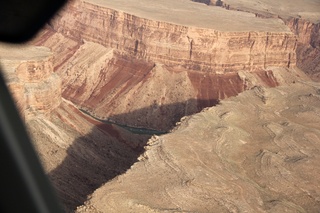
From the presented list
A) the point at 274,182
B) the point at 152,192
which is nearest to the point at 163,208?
the point at 152,192

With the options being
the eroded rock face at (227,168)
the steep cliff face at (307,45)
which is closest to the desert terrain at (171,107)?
the eroded rock face at (227,168)

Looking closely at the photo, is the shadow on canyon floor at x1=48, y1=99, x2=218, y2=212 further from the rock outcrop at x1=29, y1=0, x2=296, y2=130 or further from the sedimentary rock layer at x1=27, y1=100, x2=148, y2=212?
the rock outcrop at x1=29, y1=0, x2=296, y2=130

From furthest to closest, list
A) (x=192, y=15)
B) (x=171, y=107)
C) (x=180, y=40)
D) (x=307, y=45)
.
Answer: (x=307, y=45) < (x=192, y=15) < (x=180, y=40) < (x=171, y=107)

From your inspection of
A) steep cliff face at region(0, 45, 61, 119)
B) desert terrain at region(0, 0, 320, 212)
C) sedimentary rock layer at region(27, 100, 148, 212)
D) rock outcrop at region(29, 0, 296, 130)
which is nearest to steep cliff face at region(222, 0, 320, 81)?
desert terrain at region(0, 0, 320, 212)

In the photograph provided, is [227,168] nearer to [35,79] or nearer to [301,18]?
[35,79]

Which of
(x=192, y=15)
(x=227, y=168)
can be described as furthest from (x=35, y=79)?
(x=192, y=15)

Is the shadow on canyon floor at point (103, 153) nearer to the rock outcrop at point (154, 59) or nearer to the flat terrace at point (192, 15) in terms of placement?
the rock outcrop at point (154, 59)
